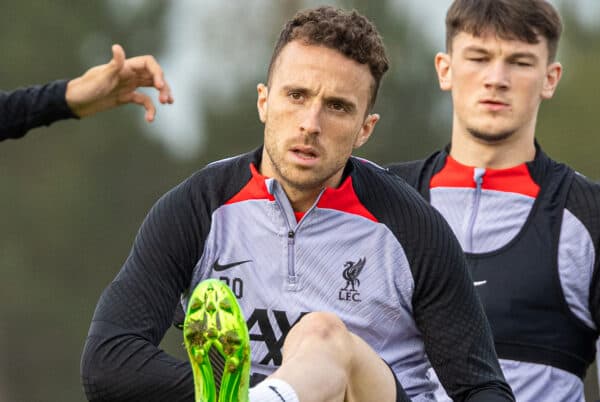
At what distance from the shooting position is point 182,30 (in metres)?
Answer: 22.9

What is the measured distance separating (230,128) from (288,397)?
656 inches

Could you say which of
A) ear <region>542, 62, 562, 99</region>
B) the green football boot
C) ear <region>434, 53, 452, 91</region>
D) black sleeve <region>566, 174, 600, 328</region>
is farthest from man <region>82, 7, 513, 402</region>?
ear <region>542, 62, 562, 99</region>

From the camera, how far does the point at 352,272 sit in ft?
17.9

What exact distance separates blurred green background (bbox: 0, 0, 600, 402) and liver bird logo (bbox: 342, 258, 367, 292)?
12.6m

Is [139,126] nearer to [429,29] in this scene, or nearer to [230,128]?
[230,128]

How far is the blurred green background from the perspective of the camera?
19.4 m

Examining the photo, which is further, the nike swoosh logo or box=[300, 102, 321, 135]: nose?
the nike swoosh logo

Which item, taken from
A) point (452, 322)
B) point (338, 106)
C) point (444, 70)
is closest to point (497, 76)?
Result: point (444, 70)

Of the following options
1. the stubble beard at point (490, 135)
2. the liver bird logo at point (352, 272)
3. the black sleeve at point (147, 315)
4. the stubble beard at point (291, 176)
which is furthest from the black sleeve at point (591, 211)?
the black sleeve at point (147, 315)

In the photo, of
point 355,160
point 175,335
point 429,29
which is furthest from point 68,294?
point 355,160

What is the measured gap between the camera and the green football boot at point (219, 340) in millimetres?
4602

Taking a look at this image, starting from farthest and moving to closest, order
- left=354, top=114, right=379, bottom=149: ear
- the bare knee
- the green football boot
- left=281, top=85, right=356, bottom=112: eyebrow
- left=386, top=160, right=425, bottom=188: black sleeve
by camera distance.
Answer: left=386, top=160, right=425, bottom=188: black sleeve < left=354, top=114, right=379, bottom=149: ear < left=281, top=85, right=356, bottom=112: eyebrow < the bare knee < the green football boot

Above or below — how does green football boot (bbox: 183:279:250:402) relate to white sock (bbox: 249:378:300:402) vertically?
above

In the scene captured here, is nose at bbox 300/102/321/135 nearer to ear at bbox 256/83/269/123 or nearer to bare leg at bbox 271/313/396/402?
ear at bbox 256/83/269/123
